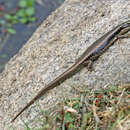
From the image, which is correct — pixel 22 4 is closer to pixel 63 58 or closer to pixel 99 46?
pixel 63 58

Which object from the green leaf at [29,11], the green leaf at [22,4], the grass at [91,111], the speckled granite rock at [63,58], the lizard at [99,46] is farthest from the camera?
the green leaf at [22,4]

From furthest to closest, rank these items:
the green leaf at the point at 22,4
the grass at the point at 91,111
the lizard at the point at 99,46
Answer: the green leaf at the point at 22,4 → the lizard at the point at 99,46 → the grass at the point at 91,111

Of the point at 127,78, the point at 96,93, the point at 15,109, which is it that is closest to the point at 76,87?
the point at 96,93

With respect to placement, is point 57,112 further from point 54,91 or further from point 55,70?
point 55,70

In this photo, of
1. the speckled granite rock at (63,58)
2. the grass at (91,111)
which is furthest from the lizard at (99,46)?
the grass at (91,111)

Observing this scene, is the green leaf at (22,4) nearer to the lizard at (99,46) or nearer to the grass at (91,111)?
the lizard at (99,46)

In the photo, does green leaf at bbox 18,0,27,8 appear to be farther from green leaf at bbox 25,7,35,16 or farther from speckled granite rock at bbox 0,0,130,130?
speckled granite rock at bbox 0,0,130,130

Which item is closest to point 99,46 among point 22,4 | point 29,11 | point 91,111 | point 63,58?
point 63,58
